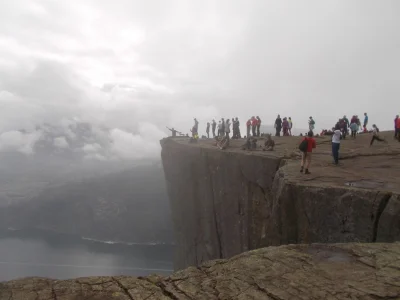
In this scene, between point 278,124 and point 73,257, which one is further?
point 73,257

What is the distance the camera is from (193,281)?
5.87m

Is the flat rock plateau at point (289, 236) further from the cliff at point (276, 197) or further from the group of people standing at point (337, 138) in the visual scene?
the group of people standing at point (337, 138)

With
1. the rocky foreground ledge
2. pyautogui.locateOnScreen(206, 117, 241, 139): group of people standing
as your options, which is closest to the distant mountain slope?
pyautogui.locateOnScreen(206, 117, 241, 139): group of people standing

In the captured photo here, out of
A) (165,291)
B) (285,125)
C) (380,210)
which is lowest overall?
(165,291)

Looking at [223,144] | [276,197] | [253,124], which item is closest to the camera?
[276,197]

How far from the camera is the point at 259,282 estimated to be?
18.3ft

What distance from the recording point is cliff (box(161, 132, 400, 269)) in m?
10.0

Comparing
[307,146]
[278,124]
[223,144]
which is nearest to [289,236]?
[307,146]

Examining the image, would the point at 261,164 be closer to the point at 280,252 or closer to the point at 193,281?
the point at 280,252

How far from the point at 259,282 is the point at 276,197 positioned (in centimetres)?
837

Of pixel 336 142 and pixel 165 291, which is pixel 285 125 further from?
pixel 165 291

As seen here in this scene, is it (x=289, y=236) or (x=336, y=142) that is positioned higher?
(x=336, y=142)

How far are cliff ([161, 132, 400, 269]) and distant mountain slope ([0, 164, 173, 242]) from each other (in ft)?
243

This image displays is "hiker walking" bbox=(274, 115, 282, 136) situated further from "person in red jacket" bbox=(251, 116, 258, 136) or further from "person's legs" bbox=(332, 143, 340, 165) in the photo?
"person's legs" bbox=(332, 143, 340, 165)
